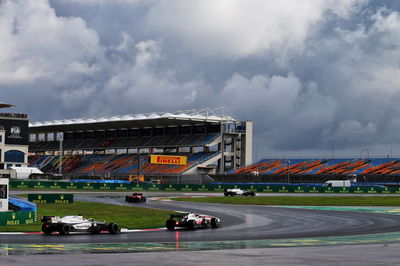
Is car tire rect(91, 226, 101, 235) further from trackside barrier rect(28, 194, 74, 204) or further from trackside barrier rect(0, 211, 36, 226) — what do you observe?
trackside barrier rect(28, 194, 74, 204)

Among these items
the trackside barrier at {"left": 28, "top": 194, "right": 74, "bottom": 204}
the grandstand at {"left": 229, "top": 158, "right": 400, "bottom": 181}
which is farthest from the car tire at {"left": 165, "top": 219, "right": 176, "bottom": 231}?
the grandstand at {"left": 229, "top": 158, "right": 400, "bottom": 181}

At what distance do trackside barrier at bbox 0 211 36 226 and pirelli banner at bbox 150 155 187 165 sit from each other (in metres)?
91.2

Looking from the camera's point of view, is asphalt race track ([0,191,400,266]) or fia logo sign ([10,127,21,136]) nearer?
asphalt race track ([0,191,400,266])

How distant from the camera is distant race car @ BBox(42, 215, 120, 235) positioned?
30845 millimetres

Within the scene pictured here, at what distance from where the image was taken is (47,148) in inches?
6693

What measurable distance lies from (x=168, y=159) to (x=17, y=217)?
313 feet

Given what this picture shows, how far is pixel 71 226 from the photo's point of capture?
3117 cm

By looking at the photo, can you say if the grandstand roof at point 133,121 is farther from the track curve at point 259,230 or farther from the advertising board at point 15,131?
the track curve at point 259,230

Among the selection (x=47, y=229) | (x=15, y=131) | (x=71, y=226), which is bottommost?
(x=47, y=229)

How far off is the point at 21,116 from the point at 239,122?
45.6 metres

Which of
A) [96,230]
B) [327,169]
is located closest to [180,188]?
[327,169]

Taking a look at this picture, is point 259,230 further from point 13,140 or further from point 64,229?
point 13,140

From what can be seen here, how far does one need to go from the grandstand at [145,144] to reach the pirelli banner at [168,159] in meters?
1.64

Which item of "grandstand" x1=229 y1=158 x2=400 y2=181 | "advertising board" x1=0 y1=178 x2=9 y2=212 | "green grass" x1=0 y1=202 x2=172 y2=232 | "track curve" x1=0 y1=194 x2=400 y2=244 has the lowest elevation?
"track curve" x1=0 y1=194 x2=400 y2=244
